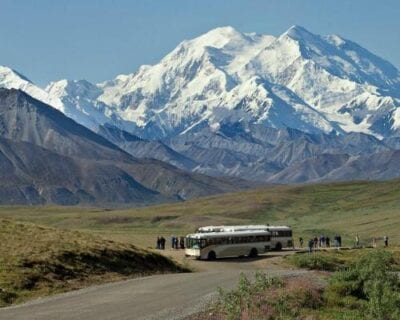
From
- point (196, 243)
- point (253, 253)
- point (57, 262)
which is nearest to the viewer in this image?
point (57, 262)

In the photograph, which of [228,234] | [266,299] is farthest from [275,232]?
[266,299]

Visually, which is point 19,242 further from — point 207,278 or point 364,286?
point 364,286

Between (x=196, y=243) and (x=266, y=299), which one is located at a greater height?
(x=196, y=243)

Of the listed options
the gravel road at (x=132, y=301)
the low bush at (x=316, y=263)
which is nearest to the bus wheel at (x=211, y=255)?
the low bush at (x=316, y=263)

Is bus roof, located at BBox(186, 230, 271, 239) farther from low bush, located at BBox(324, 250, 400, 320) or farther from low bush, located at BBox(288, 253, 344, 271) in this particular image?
low bush, located at BBox(324, 250, 400, 320)

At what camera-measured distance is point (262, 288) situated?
162ft

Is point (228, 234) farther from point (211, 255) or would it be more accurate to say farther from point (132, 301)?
point (132, 301)

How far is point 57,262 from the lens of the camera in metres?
69.2

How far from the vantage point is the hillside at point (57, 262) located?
61844 millimetres

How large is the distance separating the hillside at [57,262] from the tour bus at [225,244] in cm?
1425

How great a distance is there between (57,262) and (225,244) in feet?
119

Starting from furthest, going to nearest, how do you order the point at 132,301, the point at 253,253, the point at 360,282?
the point at 253,253 → the point at 360,282 → the point at 132,301

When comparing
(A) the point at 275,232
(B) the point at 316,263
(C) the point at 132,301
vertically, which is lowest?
(C) the point at 132,301

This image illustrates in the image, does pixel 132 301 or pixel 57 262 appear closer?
pixel 132 301
